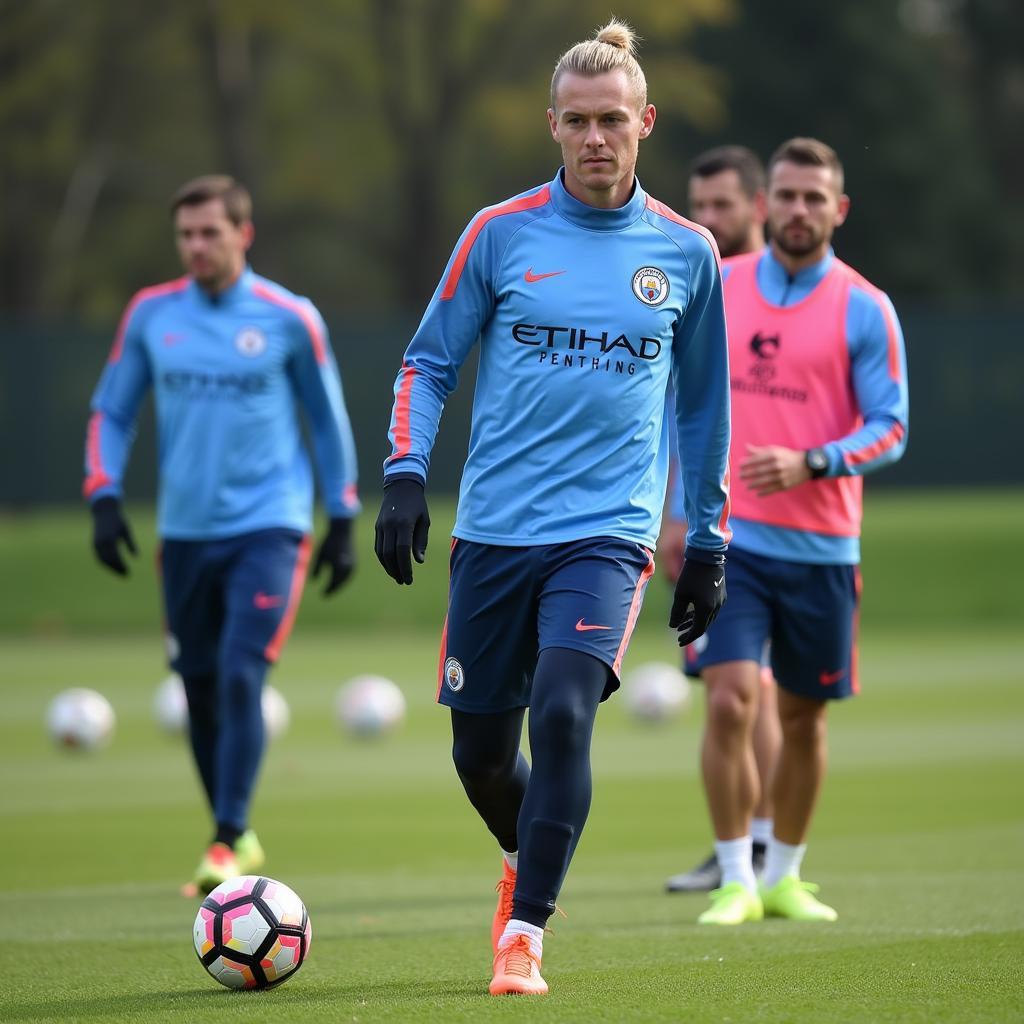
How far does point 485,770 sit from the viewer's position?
5.84 m

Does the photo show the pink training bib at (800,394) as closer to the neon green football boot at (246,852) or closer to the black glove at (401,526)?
the black glove at (401,526)

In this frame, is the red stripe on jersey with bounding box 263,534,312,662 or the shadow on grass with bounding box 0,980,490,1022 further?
the red stripe on jersey with bounding box 263,534,312,662

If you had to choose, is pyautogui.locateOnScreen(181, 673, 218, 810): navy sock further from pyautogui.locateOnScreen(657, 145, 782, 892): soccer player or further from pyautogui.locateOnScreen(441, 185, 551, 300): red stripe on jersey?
pyautogui.locateOnScreen(441, 185, 551, 300): red stripe on jersey

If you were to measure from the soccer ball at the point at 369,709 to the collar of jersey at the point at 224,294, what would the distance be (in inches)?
224

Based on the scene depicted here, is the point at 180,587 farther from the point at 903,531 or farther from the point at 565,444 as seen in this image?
the point at 903,531

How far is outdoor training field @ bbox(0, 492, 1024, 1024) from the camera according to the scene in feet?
17.8

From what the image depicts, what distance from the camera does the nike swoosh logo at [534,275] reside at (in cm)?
566

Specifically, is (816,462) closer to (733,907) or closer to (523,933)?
(733,907)

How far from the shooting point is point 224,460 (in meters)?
8.82

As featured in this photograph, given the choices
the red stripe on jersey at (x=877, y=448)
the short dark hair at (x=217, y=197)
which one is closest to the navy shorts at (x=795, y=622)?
the red stripe on jersey at (x=877, y=448)

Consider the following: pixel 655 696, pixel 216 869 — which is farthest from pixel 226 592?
pixel 655 696

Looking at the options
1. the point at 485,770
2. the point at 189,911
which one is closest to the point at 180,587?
the point at 189,911

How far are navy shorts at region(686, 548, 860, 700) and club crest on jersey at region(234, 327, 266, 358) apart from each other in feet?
8.34

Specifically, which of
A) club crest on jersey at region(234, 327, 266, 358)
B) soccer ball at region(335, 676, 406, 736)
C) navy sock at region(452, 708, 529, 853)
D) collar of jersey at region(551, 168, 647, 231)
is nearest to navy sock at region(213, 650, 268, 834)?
club crest on jersey at region(234, 327, 266, 358)
